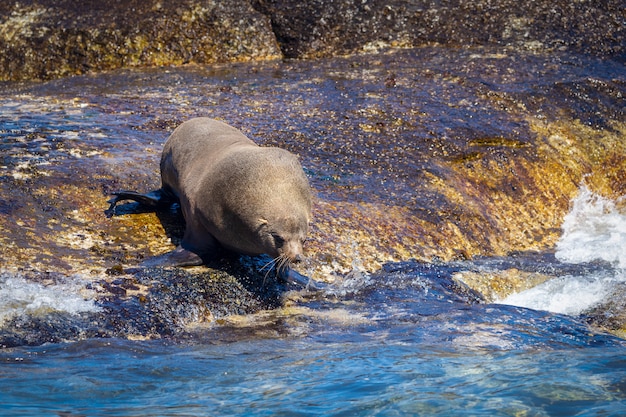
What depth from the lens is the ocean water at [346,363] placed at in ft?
14.4

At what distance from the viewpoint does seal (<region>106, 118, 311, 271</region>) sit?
19.9 feet

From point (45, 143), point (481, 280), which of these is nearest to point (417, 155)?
point (481, 280)

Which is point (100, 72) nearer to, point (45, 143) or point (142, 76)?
point (142, 76)

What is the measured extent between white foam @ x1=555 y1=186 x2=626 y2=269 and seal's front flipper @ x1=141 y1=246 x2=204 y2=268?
12.4 ft

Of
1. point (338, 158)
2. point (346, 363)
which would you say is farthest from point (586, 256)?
point (346, 363)

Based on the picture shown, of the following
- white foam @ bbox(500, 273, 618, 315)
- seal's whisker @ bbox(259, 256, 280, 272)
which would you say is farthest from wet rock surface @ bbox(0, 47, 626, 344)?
white foam @ bbox(500, 273, 618, 315)

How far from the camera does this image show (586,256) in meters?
8.46

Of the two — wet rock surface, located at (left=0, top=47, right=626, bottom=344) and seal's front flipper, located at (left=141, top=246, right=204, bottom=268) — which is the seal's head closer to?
wet rock surface, located at (left=0, top=47, right=626, bottom=344)

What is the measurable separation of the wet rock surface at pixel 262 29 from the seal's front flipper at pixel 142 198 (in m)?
5.89

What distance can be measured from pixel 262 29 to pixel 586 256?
22.2ft

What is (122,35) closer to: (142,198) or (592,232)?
(142,198)

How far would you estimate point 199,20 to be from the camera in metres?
13.3

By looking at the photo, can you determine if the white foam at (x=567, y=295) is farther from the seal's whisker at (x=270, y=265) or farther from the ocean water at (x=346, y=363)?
the seal's whisker at (x=270, y=265)

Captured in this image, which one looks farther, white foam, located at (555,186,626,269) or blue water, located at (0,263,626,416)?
white foam, located at (555,186,626,269)
